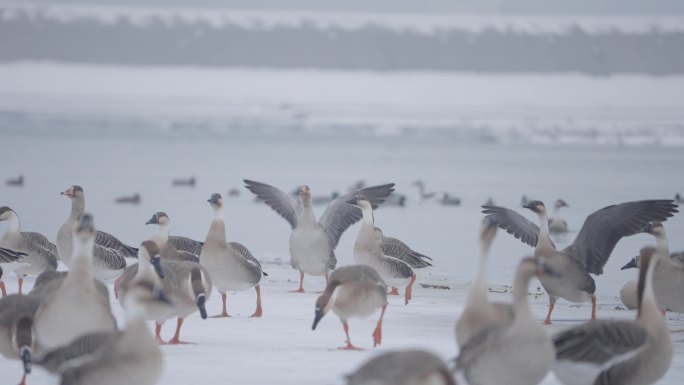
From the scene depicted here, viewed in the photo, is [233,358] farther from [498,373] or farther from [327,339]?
[498,373]

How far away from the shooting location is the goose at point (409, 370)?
471cm

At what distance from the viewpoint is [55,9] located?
84875mm

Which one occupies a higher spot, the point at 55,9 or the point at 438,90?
the point at 55,9

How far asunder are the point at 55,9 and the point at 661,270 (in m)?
81.4

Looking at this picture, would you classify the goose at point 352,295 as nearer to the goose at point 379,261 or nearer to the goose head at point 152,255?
the goose head at point 152,255

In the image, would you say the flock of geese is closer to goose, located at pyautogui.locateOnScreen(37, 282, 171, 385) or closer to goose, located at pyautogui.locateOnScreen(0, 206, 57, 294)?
goose, located at pyautogui.locateOnScreen(37, 282, 171, 385)

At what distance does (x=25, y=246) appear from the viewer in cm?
939

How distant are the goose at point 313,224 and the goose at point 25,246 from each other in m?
2.27

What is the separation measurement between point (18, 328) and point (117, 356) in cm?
99

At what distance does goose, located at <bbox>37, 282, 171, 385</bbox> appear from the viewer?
5.20m

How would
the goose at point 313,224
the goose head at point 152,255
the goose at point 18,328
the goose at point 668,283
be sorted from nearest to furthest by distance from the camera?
the goose at point 18,328
the goose head at point 152,255
the goose at point 668,283
the goose at point 313,224

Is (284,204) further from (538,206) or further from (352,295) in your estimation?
(352,295)

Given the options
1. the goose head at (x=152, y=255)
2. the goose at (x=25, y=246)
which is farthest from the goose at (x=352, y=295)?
the goose at (x=25, y=246)

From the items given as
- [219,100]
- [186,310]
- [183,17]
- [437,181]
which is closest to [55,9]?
[183,17]
